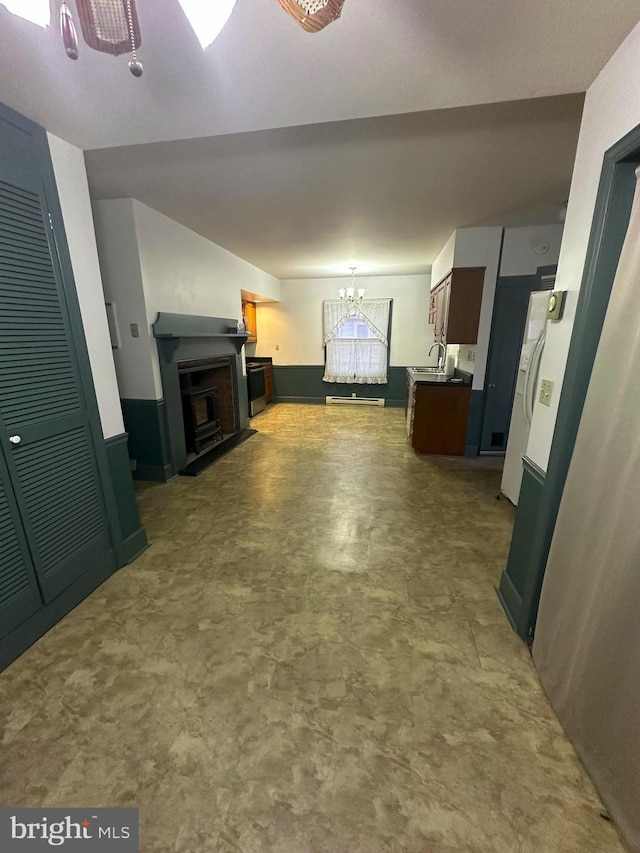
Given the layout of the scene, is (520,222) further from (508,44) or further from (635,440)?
(635,440)

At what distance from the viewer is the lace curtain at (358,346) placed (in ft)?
20.6

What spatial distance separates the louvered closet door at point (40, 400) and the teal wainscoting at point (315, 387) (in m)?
5.23

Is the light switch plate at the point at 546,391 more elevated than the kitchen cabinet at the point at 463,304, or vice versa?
the kitchen cabinet at the point at 463,304

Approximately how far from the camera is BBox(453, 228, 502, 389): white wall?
3.49 meters

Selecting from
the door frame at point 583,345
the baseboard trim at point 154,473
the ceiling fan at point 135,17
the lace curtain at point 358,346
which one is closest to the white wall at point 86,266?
the ceiling fan at point 135,17

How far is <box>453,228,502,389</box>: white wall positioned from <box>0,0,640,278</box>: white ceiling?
30.6 inches

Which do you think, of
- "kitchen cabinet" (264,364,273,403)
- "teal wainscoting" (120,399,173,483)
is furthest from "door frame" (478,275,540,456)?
"kitchen cabinet" (264,364,273,403)

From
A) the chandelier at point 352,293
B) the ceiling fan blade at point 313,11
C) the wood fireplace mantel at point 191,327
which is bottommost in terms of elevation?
the wood fireplace mantel at point 191,327

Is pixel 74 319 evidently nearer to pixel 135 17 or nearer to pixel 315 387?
pixel 135 17

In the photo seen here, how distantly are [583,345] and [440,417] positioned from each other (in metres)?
2.80

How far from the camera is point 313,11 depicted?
0.75 metres

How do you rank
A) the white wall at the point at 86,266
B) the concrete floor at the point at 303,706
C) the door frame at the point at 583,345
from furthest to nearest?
the white wall at the point at 86,266
the door frame at the point at 583,345
the concrete floor at the point at 303,706

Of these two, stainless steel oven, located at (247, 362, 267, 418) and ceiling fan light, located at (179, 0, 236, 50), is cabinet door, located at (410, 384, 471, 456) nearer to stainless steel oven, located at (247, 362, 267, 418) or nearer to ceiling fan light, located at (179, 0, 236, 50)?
stainless steel oven, located at (247, 362, 267, 418)

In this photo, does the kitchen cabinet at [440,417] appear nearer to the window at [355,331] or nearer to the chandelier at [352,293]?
the chandelier at [352,293]
